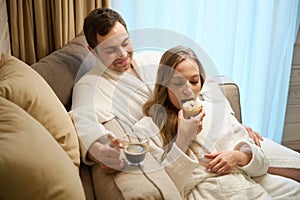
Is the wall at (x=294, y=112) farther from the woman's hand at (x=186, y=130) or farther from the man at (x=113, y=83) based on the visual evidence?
the woman's hand at (x=186, y=130)

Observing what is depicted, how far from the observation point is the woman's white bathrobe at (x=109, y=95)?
153 centimetres

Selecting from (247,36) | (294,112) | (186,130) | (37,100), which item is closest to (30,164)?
(37,100)

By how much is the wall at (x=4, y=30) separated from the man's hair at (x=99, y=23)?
44cm

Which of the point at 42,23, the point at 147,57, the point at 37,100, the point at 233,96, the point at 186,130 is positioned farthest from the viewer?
the point at 42,23

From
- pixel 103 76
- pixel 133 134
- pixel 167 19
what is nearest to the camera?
pixel 133 134

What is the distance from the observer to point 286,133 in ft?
10.4

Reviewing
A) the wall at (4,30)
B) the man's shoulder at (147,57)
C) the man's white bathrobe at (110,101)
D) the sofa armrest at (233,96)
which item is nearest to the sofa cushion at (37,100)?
the man's white bathrobe at (110,101)

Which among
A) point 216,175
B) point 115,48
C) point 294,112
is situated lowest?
point 294,112

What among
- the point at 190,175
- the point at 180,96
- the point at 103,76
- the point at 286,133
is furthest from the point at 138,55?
the point at 286,133

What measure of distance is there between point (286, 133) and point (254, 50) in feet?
2.50

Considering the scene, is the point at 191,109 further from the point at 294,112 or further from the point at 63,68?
the point at 294,112

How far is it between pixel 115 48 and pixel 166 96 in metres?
0.32

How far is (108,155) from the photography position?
4.30 feet

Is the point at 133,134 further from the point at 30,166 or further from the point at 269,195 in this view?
the point at 30,166
